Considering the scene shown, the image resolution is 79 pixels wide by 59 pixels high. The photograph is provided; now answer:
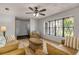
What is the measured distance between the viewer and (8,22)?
1.85m

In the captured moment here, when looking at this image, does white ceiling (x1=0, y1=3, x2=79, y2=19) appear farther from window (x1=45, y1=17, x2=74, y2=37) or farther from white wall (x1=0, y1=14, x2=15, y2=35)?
window (x1=45, y1=17, x2=74, y2=37)

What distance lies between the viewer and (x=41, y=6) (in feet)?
5.75

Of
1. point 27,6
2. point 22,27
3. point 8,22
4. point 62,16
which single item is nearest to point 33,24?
point 22,27

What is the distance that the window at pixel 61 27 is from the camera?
180cm

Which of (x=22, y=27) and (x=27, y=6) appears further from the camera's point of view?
(x=22, y=27)

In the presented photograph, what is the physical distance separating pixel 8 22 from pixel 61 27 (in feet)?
3.21

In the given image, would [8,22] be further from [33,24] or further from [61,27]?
[61,27]

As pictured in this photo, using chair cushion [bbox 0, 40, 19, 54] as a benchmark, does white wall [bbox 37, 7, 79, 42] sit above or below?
above

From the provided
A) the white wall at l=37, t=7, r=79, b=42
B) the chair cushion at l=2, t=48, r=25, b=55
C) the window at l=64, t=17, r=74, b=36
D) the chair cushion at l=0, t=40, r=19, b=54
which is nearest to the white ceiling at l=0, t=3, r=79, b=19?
the white wall at l=37, t=7, r=79, b=42

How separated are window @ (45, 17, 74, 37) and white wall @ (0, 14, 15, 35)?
652mm

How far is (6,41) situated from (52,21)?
928 millimetres

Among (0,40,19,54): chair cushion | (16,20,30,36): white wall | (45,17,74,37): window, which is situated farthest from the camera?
(16,20,30,36): white wall

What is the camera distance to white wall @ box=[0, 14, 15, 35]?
5.85 feet
